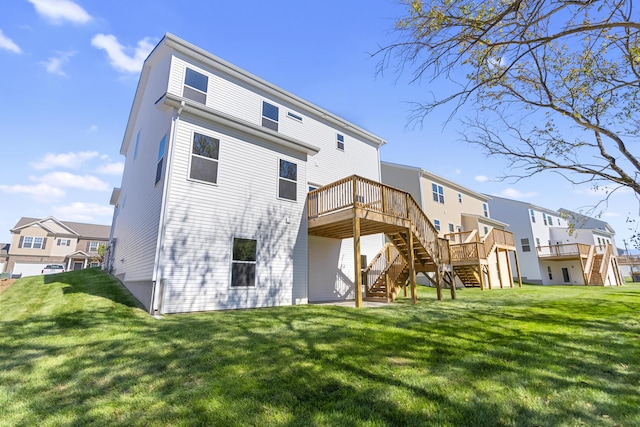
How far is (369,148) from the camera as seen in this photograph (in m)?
17.5

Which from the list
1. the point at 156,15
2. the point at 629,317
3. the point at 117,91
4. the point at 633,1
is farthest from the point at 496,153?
the point at 117,91

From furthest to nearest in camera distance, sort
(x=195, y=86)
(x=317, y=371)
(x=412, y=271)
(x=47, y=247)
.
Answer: (x=47, y=247), (x=195, y=86), (x=412, y=271), (x=317, y=371)

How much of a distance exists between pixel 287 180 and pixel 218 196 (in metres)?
2.84

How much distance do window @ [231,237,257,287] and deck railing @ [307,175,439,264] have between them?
2.85 metres

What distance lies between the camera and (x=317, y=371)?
4000 millimetres

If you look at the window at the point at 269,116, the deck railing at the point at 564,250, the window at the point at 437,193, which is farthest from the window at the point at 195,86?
the deck railing at the point at 564,250

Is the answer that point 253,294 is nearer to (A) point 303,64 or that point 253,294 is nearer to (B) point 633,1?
(A) point 303,64

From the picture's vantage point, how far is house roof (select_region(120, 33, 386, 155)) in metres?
10.9

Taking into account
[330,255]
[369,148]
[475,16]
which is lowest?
[330,255]

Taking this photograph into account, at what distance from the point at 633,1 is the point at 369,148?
39.5 ft

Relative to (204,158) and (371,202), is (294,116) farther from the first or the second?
(371,202)

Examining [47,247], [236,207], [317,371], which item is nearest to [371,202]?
[236,207]

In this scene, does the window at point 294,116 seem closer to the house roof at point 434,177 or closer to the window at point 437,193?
the house roof at point 434,177

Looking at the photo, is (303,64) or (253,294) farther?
(303,64)
